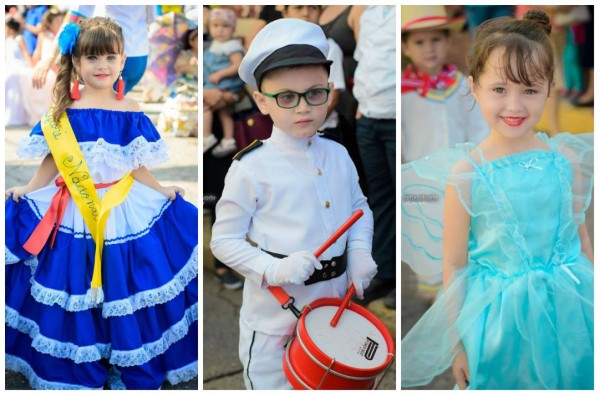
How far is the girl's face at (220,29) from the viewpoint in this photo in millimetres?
3297

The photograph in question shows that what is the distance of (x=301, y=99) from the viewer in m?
2.35

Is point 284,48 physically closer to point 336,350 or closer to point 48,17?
point 336,350

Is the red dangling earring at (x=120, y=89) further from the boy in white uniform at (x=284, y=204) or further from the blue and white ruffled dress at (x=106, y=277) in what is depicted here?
the boy in white uniform at (x=284, y=204)

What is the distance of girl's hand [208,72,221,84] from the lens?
10.8 ft

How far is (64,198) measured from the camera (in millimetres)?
2740

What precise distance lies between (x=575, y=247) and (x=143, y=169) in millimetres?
1580

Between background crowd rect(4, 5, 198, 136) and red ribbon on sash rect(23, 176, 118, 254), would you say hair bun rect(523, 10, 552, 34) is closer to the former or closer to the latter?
background crowd rect(4, 5, 198, 136)

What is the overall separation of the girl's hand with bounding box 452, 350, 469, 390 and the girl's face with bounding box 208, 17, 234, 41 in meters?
1.72

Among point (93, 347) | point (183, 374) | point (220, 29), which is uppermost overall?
point (220, 29)

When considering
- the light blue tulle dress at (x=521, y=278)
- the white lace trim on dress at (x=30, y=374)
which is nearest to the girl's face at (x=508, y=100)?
the light blue tulle dress at (x=521, y=278)

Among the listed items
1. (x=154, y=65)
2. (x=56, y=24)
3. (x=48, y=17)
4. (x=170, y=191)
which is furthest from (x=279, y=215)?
(x=48, y=17)

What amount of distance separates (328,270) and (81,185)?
974 mm

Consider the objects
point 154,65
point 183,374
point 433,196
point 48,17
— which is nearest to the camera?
point 433,196
